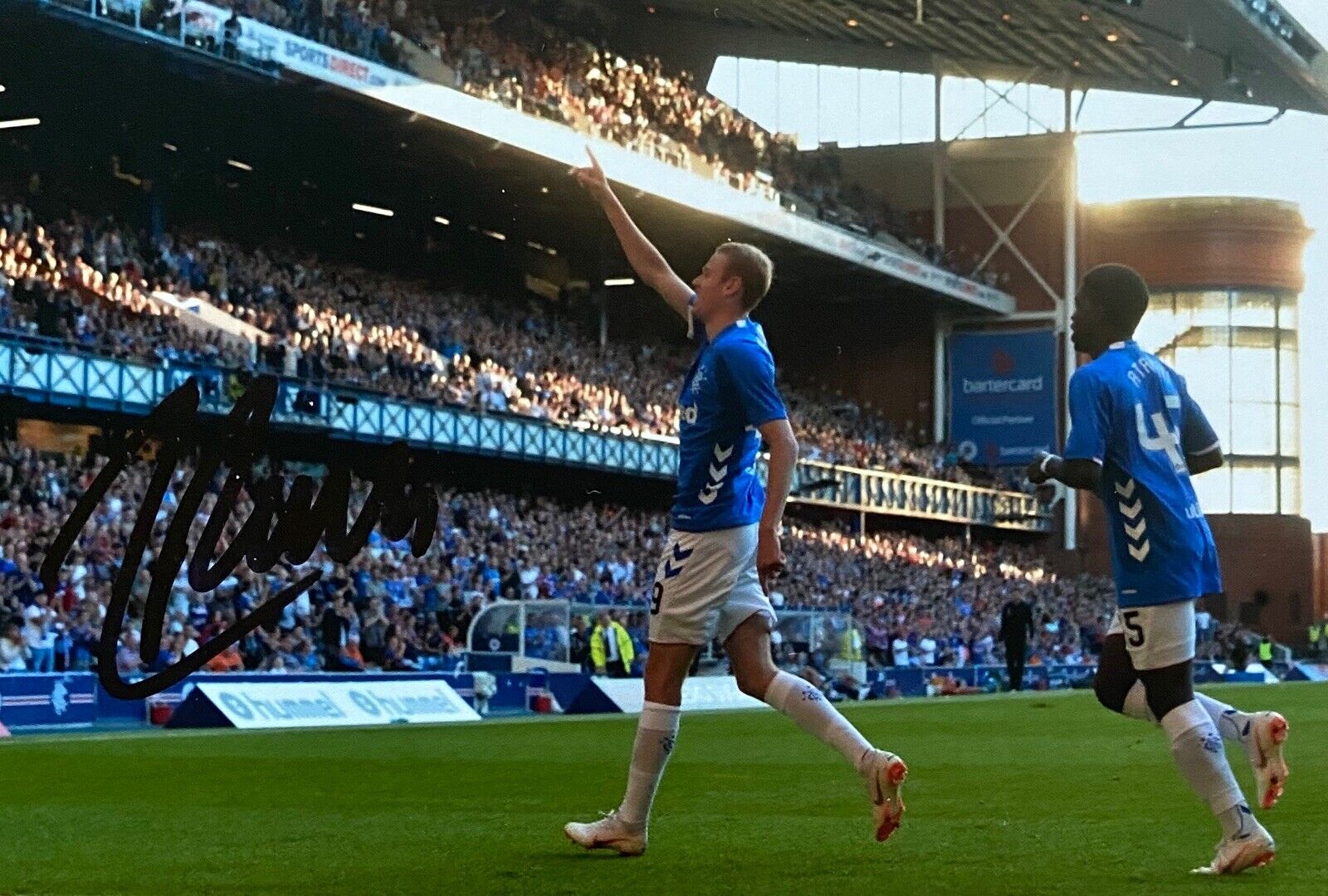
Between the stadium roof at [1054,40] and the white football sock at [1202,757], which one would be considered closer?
the white football sock at [1202,757]

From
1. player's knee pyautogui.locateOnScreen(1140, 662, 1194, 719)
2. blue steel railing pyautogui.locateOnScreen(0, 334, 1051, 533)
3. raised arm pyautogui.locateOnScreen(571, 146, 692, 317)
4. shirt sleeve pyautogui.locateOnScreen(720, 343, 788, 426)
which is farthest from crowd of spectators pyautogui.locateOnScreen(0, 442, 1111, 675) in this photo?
player's knee pyautogui.locateOnScreen(1140, 662, 1194, 719)

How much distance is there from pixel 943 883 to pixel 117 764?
9.05 meters

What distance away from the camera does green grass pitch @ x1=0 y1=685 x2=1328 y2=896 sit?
23.2ft

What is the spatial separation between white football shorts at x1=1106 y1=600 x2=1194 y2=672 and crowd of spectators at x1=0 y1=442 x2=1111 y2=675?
29.2 ft

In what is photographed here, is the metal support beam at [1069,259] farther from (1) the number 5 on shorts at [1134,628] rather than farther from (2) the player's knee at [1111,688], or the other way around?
(1) the number 5 on shorts at [1134,628]

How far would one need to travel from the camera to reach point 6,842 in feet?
28.3

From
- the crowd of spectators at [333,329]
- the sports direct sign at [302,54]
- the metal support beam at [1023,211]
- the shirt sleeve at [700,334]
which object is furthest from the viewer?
the metal support beam at [1023,211]

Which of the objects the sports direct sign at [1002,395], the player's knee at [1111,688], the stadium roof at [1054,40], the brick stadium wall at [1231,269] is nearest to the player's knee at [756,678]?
the player's knee at [1111,688]

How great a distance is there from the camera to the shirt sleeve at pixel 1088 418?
718 centimetres

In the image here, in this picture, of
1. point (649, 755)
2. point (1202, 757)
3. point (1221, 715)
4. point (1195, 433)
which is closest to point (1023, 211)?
point (1195, 433)

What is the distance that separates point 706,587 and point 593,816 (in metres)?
2.71

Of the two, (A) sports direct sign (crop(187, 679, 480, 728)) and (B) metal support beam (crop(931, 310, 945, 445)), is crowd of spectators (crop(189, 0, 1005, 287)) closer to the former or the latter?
(B) metal support beam (crop(931, 310, 945, 445))

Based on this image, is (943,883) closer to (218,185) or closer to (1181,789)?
(1181,789)

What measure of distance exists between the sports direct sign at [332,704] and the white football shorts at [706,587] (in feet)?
47.4
